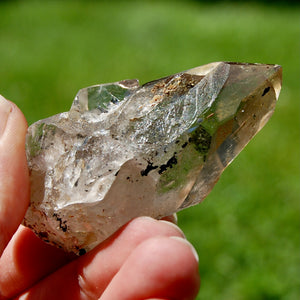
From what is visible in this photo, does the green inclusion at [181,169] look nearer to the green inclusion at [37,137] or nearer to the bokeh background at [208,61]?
the green inclusion at [37,137]

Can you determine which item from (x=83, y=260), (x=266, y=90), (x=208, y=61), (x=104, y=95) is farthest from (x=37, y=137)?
(x=208, y=61)

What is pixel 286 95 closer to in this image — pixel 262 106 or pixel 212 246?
pixel 212 246

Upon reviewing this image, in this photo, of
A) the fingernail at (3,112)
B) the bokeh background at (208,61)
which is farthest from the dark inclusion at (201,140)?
the bokeh background at (208,61)

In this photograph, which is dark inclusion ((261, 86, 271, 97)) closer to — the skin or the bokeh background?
the skin

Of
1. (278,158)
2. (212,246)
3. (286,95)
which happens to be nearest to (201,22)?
(286,95)

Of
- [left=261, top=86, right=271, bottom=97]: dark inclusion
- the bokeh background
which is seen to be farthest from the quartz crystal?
the bokeh background

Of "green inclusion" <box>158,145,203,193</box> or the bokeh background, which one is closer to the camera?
"green inclusion" <box>158,145,203,193</box>

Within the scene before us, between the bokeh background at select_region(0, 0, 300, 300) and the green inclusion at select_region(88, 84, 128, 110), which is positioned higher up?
the green inclusion at select_region(88, 84, 128, 110)
